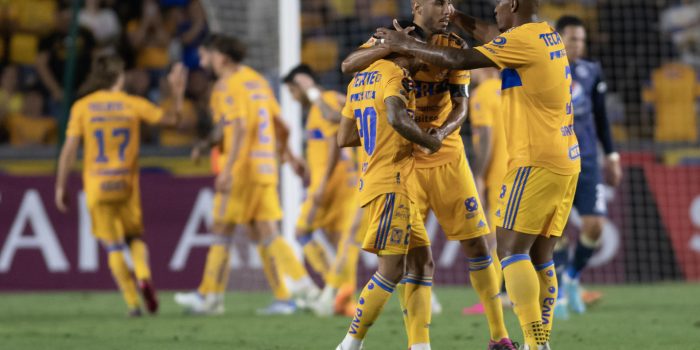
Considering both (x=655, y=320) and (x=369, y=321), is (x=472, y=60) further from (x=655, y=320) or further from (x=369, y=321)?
(x=655, y=320)

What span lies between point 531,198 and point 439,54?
0.88 meters

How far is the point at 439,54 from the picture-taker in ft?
18.2

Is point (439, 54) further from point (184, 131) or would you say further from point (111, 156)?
point (184, 131)

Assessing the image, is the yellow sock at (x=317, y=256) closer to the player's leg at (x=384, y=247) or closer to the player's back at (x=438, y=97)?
the player's back at (x=438, y=97)

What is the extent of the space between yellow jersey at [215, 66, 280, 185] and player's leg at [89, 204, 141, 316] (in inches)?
42.7

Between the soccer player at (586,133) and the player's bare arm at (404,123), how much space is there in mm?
3502

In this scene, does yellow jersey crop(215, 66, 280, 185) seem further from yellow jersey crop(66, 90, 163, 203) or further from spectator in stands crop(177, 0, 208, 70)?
spectator in stands crop(177, 0, 208, 70)

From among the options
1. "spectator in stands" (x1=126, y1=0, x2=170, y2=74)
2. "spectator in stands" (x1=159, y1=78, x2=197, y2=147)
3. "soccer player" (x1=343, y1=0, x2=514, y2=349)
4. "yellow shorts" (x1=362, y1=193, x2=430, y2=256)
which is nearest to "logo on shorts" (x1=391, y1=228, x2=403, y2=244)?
"yellow shorts" (x1=362, y1=193, x2=430, y2=256)

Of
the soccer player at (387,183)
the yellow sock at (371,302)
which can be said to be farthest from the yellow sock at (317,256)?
the yellow sock at (371,302)

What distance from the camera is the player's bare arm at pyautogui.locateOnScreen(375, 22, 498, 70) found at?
5.52m

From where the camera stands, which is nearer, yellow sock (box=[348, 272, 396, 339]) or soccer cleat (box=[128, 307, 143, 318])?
yellow sock (box=[348, 272, 396, 339])

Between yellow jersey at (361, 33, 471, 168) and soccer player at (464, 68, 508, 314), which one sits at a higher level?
yellow jersey at (361, 33, 471, 168)

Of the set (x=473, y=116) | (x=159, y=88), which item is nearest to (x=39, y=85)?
(x=159, y=88)

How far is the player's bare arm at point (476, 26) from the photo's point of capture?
655 cm
